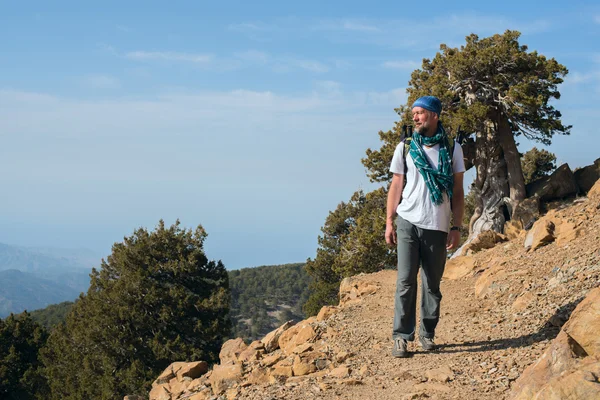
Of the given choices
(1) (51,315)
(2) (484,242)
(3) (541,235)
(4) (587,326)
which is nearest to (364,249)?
(2) (484,242)

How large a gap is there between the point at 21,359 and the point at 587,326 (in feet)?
123

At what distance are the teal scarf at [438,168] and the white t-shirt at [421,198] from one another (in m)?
0.05

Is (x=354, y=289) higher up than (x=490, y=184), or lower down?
lower down

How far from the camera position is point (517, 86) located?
18.1 metres

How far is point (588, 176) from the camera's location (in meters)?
17.3

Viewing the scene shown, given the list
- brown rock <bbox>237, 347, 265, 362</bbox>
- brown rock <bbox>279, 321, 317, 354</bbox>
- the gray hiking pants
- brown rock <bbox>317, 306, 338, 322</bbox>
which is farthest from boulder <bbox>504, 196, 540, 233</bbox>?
the gray hiking pants

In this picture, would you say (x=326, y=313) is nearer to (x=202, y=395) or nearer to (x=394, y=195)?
(x=202, y=395)

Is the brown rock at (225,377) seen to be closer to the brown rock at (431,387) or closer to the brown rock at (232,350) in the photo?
the brown rock at (232,350)

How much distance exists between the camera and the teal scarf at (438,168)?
19.6ft

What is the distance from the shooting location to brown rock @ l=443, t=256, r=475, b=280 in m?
11.5

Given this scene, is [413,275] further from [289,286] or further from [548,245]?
[289,286]

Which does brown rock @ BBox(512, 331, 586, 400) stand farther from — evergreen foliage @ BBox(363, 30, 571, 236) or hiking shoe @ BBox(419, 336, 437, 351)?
evergreen foliage @ BBox(363, 30, 571, 236)

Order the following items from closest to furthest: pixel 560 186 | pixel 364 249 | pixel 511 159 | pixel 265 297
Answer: pixel 560 186 → pixel 511 159 → pixel 364 249 → pixel 265 297

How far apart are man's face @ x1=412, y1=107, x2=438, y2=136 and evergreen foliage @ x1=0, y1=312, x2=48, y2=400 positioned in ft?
101
